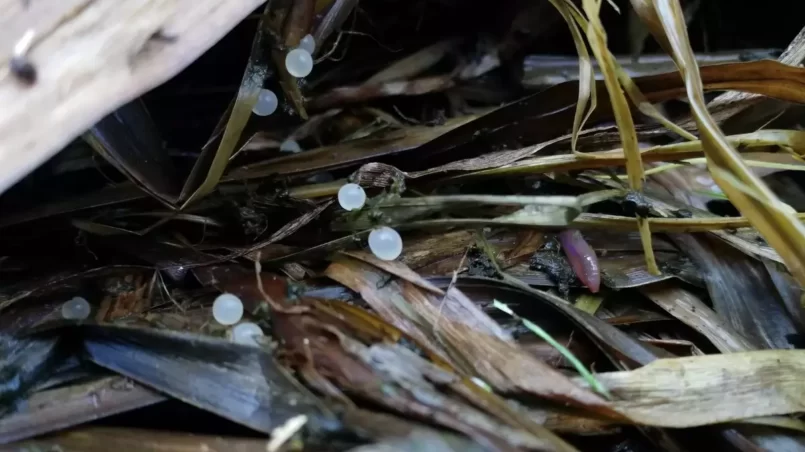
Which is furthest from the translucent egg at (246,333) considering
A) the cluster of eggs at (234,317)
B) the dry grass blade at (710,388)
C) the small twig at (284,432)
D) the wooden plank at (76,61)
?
the dry grass blade at (710,388)

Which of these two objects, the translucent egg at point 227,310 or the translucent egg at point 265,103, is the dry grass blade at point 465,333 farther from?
the translucent egg at point 265,103

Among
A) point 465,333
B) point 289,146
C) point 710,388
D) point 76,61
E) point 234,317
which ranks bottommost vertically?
point 710,388

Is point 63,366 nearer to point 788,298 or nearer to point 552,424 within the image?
point 552,424

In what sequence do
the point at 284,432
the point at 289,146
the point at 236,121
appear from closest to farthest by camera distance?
the point at 284,432, the point at 236,121, the point at 289,146

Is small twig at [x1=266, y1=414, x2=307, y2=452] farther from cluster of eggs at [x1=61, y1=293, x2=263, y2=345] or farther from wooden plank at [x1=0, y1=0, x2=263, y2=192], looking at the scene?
wooden plank at [x1=0, y1=0, x2=263, y2=192]

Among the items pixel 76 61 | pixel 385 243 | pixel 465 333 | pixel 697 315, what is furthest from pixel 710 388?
pixel 76 61

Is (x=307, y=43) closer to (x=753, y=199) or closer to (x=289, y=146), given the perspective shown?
(x=289, y=146)

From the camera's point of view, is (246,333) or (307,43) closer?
(246,333)
